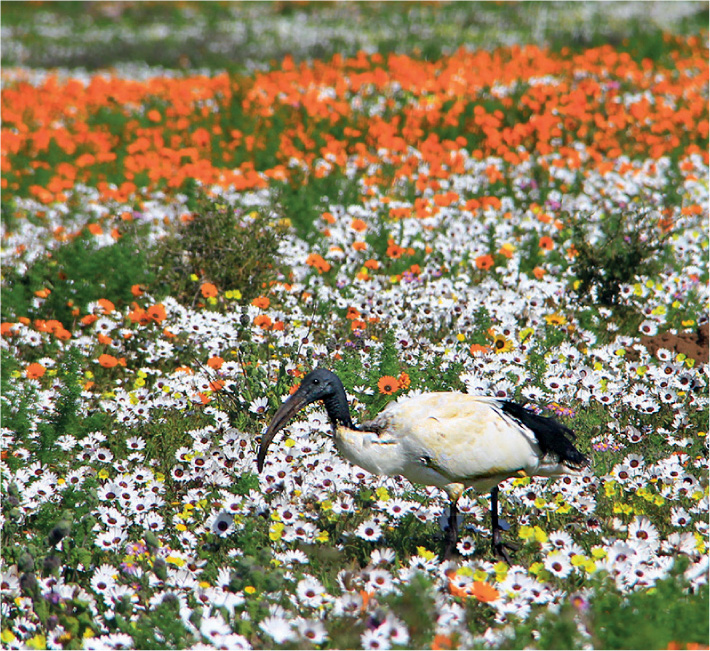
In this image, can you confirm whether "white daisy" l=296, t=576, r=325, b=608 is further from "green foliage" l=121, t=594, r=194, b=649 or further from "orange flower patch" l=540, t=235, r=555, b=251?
"orange flower patch" l=540, t=235, r=555, b=251

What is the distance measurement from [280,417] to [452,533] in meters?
1.10

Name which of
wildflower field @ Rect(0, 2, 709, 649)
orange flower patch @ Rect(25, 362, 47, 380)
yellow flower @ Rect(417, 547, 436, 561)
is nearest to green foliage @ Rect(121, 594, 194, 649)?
wildflower field @ Rect(0, 2, 709, 649)

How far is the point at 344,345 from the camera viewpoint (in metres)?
6.75

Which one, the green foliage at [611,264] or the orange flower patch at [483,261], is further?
the green foliage at [611,264]

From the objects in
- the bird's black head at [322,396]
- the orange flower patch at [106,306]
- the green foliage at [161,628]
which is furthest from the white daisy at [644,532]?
the orange flower patch at [106,306]

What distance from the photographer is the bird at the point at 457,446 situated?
4469mm

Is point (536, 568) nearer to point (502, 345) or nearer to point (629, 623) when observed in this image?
point (629, 623)

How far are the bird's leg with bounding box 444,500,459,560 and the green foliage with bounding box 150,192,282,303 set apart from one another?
12.6ft

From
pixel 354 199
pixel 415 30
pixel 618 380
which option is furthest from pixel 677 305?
pixel 415 30

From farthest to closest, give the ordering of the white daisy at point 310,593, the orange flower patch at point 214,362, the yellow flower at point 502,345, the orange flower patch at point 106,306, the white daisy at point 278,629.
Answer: the orange flower patch at point 106,306 < the yellow flower at point 502,345 < the orange flower patch at point 214,362 < the white daisy at point 310,593 < the white daisy at point 278,629

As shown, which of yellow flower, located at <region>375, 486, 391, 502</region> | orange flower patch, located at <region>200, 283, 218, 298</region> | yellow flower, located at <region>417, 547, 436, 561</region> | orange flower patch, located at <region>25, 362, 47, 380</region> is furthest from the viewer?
orange flower patch, located at <region>200, 283, 218, 298</region>

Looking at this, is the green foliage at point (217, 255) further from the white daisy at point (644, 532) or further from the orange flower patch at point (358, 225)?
the white daisy at point (644, 532)

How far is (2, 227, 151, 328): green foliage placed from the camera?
751 centimetres

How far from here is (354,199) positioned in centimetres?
999
